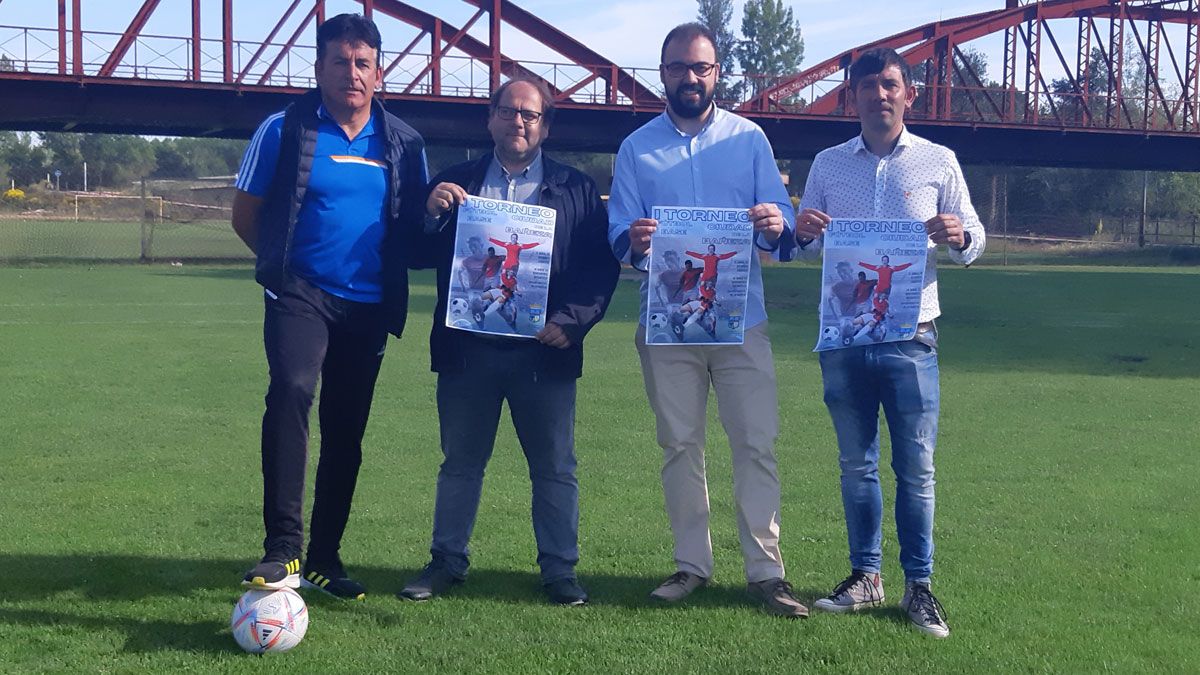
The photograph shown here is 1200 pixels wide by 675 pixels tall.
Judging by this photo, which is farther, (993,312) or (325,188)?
(993,312)

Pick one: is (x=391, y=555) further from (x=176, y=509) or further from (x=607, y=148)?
(x=607, y=148)

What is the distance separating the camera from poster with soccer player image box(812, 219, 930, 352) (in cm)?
480

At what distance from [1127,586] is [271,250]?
371cm

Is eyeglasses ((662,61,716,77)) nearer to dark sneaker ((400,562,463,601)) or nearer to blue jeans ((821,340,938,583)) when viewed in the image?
blue jeans ((821,340,938,583))

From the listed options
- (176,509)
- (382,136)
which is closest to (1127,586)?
(382,136)

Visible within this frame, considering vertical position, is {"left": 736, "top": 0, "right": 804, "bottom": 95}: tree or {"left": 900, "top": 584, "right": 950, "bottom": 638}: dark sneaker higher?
{"left": 736, "top": 0, "right": 804, "bottom": 95}: tree

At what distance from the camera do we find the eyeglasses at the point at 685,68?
4918 mm

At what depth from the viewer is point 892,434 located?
Answer: 4.91 m

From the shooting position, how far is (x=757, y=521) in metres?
5.10

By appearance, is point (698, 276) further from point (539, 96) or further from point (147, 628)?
point (147, 628)

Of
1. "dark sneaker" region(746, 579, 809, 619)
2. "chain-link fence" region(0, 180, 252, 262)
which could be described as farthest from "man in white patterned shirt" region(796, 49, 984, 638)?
"chain-link fence" region(0, 180, 252, 262)

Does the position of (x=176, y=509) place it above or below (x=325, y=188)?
below

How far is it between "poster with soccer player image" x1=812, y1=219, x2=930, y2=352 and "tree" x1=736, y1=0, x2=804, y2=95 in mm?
95693

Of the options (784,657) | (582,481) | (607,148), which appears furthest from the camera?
(607,148)
